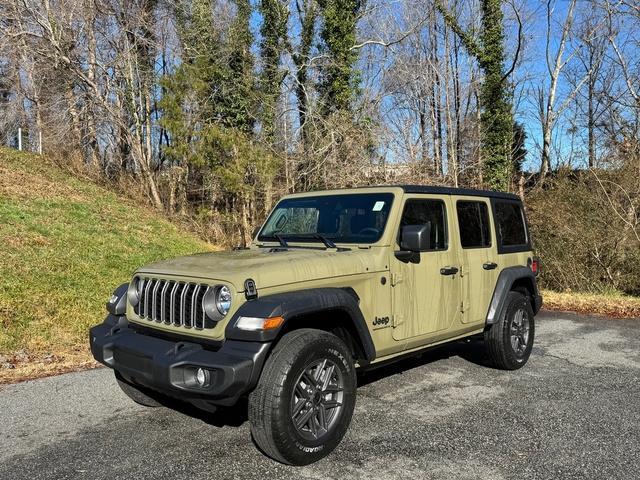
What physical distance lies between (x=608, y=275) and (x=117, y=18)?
19563mm

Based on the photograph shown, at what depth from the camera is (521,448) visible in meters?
3.87

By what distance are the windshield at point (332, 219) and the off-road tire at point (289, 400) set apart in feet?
3.82

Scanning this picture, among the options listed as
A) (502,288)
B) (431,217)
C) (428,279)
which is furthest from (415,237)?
(502,288)

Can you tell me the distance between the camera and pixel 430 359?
254 inches

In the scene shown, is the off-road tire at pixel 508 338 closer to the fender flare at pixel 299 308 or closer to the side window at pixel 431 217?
the side window at pixel 431 217

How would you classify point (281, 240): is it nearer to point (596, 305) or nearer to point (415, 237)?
point (415, 237)

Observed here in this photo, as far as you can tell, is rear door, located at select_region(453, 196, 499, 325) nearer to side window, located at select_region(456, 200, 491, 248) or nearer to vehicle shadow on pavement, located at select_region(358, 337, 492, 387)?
side window, located at select_region(456, 200, 491, 248)

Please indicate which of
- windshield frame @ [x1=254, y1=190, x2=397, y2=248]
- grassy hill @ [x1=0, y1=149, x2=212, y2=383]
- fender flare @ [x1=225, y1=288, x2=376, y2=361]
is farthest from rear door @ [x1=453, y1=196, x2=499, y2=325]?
grassy hill @ [x1=0, y1=149, x2=212, y2=383]

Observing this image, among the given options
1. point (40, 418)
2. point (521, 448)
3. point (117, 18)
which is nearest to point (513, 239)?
point (521, 448)

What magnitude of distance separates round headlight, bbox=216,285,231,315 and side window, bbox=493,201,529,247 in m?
3.46

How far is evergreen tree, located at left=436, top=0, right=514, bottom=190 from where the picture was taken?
20.1 meters

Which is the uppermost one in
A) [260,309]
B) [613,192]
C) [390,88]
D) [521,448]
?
[390,88]

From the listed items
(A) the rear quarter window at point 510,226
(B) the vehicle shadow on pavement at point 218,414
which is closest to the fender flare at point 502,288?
(A) the rear quarter window at point 510,226

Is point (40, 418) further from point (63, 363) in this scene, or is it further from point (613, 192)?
point (613, 192)
